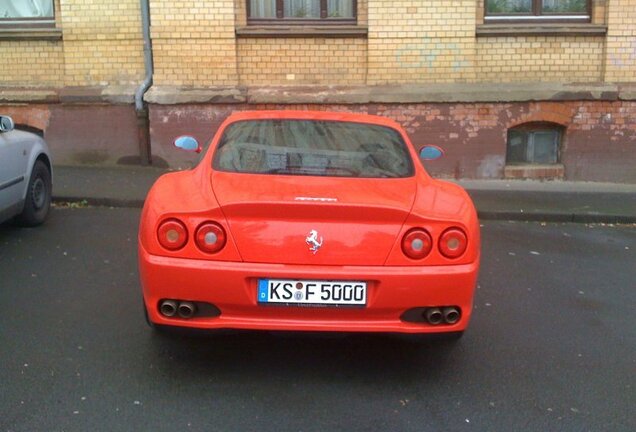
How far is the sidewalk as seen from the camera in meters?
8.98

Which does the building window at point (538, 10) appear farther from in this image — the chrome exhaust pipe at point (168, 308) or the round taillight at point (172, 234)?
the chrome exhaust pipe at point (168, 308)

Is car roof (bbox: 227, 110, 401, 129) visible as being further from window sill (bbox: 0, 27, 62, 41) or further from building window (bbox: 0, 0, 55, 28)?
building window (bbox: 0, 0, 55, 28)

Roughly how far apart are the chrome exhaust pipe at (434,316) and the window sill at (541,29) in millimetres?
8055

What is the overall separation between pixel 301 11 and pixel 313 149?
23.5ft

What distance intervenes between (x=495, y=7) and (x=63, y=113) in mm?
6781

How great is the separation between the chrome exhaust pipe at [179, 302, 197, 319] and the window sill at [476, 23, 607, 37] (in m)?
8.47

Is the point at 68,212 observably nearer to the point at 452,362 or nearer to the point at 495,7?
the point at 452,362

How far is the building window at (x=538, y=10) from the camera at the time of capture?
11.2 meters

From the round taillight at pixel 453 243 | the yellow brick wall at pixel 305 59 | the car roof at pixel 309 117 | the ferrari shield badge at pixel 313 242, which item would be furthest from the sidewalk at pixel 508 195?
the ferrari shield badge at pixel 313 242

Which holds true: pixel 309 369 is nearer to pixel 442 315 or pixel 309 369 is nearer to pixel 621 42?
pixel 442 315

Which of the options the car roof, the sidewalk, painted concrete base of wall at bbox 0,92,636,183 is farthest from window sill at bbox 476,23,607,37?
the car roof

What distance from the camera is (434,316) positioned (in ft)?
12.6

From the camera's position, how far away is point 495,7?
A: 1124cm

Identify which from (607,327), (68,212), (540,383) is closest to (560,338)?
(607,327)
